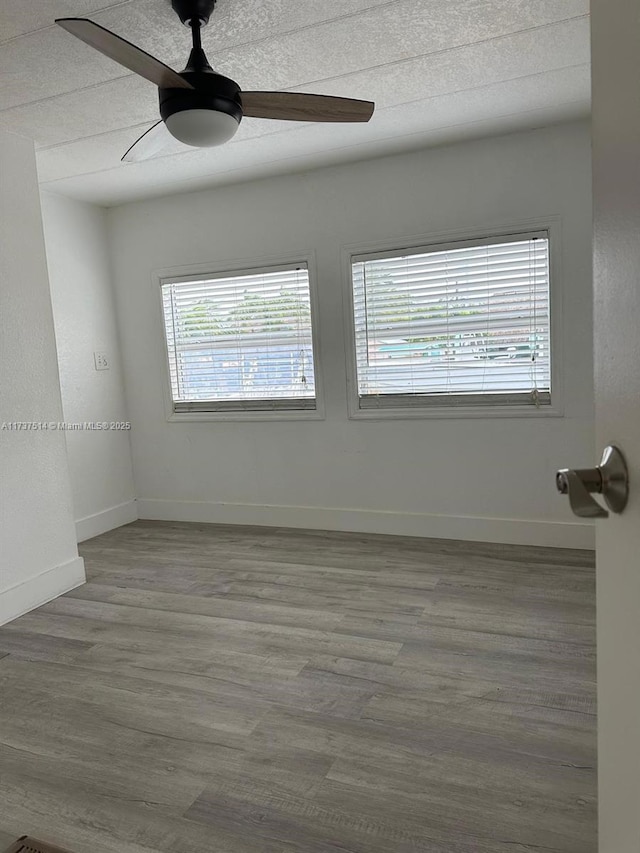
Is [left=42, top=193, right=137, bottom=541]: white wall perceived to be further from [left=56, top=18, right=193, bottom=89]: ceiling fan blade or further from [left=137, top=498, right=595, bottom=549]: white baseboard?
[left=56, top=18, right=193, bottom=89]: ceiling fan blade

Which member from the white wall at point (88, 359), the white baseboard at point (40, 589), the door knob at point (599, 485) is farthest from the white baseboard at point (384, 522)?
the door knob at point (599, 485)

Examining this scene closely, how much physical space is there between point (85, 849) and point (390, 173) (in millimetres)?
3631

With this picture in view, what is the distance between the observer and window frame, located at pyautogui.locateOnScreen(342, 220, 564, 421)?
3432 mm

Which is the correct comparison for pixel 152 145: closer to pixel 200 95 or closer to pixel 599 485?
pixel 200 95

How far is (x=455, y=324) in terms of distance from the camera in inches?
145

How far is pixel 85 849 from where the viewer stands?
1.54 m

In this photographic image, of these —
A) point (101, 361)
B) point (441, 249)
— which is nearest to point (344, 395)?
point (441, 249)

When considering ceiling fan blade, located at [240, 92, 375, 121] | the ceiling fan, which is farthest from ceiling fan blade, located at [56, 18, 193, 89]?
ceiling fan blade, located at [240, 92, 375, 121]

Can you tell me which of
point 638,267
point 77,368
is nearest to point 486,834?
point 638,267

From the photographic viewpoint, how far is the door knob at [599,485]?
637 millimetres

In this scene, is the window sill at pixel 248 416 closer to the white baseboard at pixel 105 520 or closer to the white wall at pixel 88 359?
the white wall at pixel 88 359

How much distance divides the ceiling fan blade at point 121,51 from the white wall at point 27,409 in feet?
5.11

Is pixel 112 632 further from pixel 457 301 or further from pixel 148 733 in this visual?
pixel 457 301

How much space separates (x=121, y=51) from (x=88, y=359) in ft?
9.84
